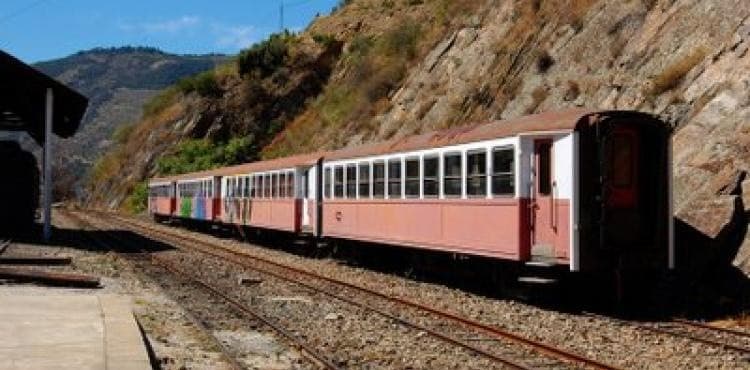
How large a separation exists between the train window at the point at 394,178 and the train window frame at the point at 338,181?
3462mm

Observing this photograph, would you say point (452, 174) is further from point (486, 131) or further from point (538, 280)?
point (538, 280)

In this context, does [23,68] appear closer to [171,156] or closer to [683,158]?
[683,158]

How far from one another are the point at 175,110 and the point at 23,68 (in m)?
53.6

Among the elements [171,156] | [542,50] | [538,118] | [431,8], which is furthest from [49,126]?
[171,156]

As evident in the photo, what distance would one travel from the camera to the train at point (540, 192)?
14117 millimetres

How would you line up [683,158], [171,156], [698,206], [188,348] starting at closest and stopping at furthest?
[188,348]
[698,206]
[683,158]
[171,156]

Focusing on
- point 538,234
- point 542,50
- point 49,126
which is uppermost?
point 542,50

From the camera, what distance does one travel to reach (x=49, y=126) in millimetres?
33000

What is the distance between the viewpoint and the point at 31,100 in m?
36.2

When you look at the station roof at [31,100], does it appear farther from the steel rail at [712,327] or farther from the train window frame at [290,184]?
the steel rail at [712,327]

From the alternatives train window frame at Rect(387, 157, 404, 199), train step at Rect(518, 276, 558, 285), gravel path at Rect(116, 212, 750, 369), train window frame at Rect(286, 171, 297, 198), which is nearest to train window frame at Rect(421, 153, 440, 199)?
train window frame at Rect(387, 157, 404, 199)

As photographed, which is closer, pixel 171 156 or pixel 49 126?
pixel 49 126

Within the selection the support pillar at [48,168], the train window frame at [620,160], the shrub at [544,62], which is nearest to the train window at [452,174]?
the train window frame at [620,160]

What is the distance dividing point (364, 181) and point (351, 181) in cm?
100
